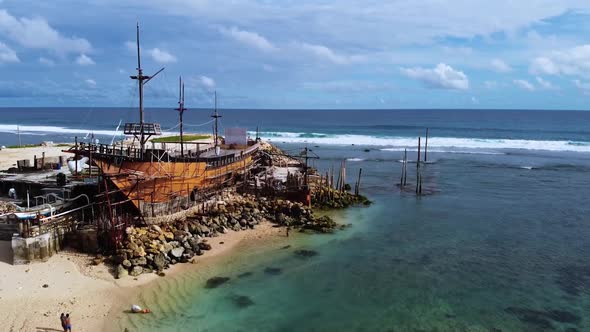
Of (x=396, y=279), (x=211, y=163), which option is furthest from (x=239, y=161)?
(x=396, y=279)

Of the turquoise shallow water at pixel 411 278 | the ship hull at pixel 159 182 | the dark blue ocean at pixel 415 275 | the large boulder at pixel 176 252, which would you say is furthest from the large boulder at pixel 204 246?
the ship hull at pixel 159 182

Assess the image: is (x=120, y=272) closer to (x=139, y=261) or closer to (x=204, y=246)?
(x=139, y=261)

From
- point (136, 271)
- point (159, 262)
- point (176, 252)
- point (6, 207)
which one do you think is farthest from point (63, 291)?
point (6, 207)

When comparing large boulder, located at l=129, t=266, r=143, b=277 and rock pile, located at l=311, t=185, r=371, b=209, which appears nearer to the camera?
large boulder, located at l=129, t=266, r=143, b=277

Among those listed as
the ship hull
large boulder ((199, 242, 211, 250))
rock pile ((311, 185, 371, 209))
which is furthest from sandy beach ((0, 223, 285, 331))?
rock pile ((311, 185, 371, 209))

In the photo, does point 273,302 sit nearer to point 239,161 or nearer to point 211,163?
point 211,163

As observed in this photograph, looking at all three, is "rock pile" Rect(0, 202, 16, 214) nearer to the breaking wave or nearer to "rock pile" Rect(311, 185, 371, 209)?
"rock pile" Rect(311, 185, 371, 209)
